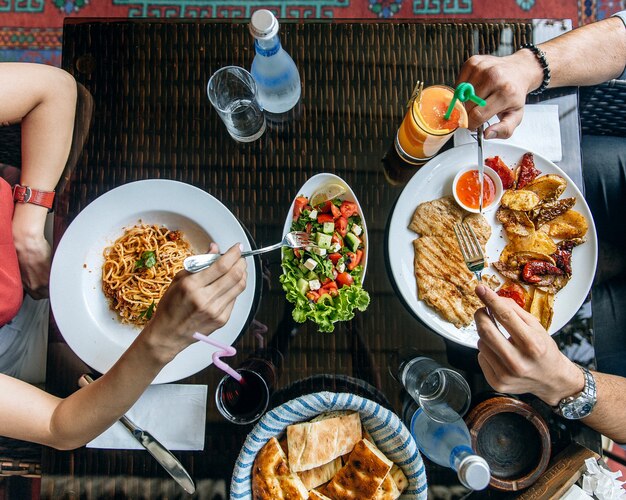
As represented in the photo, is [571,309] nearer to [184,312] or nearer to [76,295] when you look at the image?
[184,312]

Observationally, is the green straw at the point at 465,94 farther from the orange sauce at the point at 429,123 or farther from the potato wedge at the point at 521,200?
the potato wedge at the point at 521,200

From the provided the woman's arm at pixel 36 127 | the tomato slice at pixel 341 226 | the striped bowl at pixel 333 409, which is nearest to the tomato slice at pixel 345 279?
the tomato slice at pixel 341 226

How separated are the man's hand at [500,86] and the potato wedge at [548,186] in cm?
18

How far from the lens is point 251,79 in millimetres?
1621

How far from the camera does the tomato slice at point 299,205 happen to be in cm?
155

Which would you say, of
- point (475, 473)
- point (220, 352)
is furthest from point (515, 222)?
point (220, 352)

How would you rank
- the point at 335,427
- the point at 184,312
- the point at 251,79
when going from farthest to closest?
the point at 251,79 < the point at 335,427 < the point at 184,312

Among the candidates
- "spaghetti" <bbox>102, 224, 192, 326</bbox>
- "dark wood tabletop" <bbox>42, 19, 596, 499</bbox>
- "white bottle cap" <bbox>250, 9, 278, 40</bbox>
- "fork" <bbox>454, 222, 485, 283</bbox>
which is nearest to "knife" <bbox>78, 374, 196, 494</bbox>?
"spaghetti" <bbox>102, 224, 192, 326</bbox>

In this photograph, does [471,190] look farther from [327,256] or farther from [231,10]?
[231,10]

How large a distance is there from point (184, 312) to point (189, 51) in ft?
3.25

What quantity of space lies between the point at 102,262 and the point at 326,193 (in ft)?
2.57

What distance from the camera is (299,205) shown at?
1.55m

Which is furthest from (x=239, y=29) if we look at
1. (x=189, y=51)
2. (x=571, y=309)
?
(x=571, y=309)

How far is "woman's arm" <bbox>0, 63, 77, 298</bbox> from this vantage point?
1.63 metres
